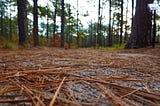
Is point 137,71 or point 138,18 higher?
point 138,18

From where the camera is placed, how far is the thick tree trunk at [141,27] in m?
8.54

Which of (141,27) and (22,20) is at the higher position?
(22,20)

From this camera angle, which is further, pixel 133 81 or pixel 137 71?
pixel 137 71

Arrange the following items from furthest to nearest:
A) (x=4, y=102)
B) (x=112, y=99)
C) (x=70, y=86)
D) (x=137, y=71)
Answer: (x=137, y=71) → (x=70, y=86) → (x=112, y=99) → (x=4, y=102)

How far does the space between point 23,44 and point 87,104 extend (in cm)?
711

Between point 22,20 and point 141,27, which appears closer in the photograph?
point 22,20

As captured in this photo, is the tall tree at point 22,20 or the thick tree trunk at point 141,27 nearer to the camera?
the tall tree at point 22,20

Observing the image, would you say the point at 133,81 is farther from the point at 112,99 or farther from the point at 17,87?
the point at 17,87

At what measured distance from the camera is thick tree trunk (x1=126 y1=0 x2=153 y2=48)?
28.0ft

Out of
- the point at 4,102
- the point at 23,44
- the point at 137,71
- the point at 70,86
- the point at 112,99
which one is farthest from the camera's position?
the point at 23,44

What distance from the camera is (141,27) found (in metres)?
8.55

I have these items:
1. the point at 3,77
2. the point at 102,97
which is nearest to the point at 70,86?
the point at 102,97

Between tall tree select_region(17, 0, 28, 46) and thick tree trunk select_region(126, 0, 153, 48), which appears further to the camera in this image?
thick tree trunk select_region(126, 0, 153, 48)

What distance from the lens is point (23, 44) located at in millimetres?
7895
